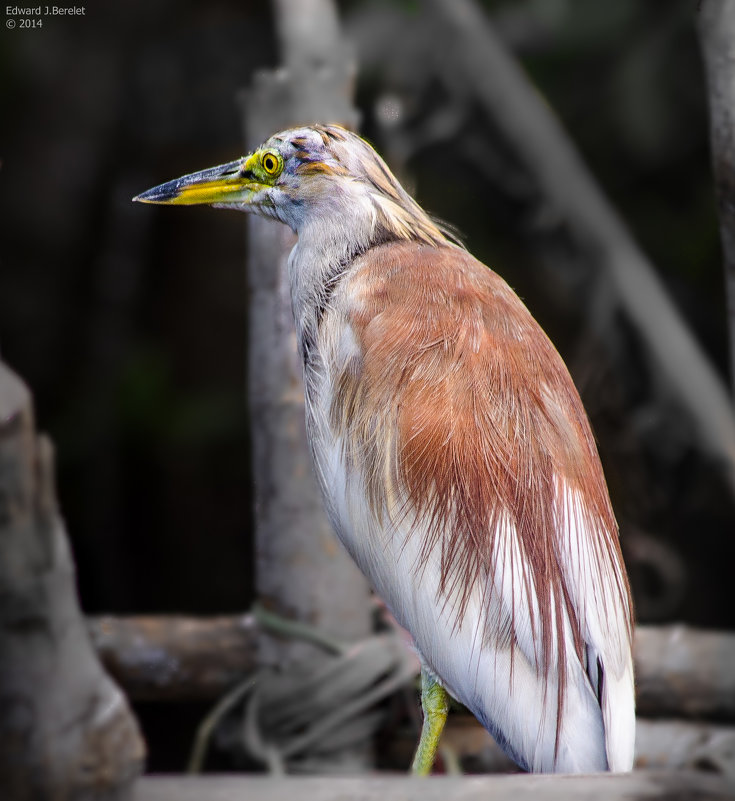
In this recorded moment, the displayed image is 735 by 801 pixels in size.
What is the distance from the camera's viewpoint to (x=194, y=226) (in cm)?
315

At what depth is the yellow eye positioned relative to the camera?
118cm

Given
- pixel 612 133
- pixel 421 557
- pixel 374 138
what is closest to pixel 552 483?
pixel 421 557

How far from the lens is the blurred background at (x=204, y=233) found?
8.50 ft

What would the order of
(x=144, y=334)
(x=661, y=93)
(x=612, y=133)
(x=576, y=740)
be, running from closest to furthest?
1. (x=576, y=740)
2. (x=661, y=93)
3. (x=612, y=133)
4. (x=144, y=334)

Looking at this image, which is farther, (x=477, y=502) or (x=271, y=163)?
(x=271, y=163)

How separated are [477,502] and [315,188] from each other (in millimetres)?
437

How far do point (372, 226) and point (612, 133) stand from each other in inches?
74.3

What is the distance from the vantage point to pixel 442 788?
55cm

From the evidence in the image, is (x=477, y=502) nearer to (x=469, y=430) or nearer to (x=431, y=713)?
(x=469, y=430)

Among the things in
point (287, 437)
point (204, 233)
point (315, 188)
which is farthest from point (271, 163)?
point (204, 233)

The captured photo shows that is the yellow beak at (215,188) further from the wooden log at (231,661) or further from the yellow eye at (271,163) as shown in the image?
the wooden log at (231,661)

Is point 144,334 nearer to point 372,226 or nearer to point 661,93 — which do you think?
point 661,93

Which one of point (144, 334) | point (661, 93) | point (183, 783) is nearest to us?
point (183, 783)

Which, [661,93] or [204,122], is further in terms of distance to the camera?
[204,122]
